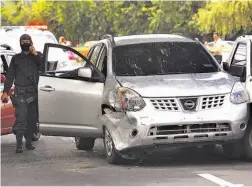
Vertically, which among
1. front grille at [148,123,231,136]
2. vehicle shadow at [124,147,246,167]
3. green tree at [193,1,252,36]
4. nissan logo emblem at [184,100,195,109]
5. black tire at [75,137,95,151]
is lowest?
green tree at [193,1,252,36]

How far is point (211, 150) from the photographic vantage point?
1204 cm

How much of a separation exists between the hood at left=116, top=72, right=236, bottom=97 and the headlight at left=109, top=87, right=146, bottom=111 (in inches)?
2.9

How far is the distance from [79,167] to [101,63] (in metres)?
1.84

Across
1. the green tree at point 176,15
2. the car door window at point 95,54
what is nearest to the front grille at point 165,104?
the car door window at point 95,54

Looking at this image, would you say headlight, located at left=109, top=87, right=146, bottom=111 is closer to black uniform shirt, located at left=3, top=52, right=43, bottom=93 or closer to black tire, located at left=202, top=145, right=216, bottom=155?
black tire, located at left=202, top=145, right=216, bottom=155

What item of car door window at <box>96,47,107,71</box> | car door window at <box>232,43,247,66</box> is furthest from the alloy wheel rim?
car door window at <box>232,43,247,66</box>

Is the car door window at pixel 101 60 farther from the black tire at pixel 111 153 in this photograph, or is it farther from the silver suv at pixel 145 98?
the black tire at pixel 111 153

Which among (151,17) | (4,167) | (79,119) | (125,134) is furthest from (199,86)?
(151,17)

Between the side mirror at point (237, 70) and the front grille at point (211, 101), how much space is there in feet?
3.77

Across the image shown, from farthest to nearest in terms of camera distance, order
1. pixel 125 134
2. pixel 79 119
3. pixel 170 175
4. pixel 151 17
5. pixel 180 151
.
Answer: pixel 151 17
pixel 180 151
pixel 79 119
pixel 125 134
pixel 170 175

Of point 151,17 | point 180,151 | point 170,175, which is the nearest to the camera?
point 170,175

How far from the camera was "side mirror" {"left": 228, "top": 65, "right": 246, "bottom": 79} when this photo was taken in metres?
11.4

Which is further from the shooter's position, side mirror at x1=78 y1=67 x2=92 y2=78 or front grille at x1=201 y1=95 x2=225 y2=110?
side mirror at x1=78 y1=67 x2=92 y2=78

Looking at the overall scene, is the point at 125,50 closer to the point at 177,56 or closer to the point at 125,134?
the point at 177,56
